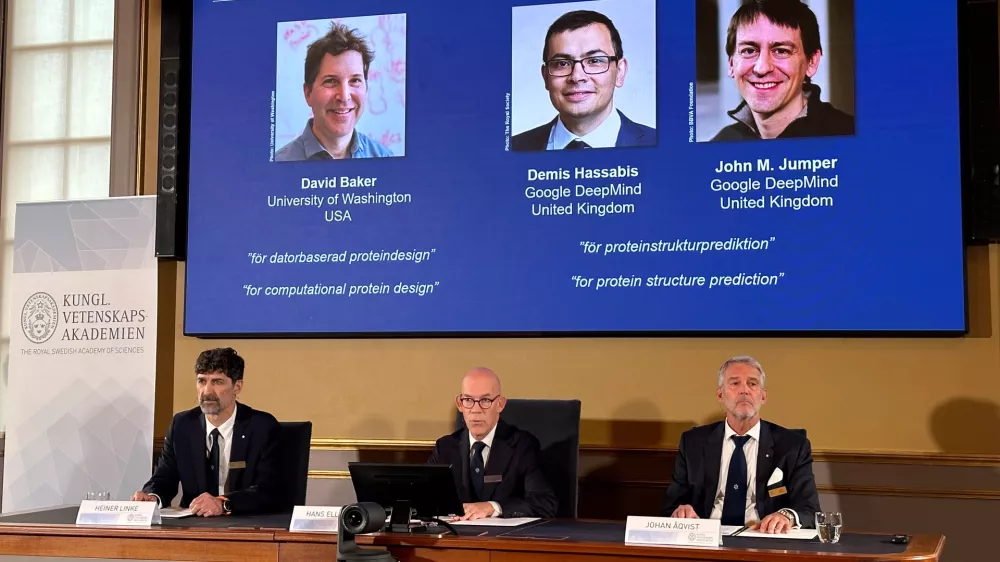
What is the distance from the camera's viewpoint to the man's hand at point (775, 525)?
3.22m

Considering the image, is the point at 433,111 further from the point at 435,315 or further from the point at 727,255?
the point at 727,255

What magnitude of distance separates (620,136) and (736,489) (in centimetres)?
169

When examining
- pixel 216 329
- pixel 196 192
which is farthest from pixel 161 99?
pixel 216 329

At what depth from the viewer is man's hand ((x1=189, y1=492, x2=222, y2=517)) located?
3.64 meters

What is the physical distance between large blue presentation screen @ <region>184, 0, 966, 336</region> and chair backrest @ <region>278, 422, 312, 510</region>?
3.01ft

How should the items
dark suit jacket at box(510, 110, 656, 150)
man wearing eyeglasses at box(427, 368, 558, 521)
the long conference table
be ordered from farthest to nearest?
1. dark suit jacket at box(510, 110, 656, 150)
2. man wearing eyeglasses at box(427, 368, 558, 521)
3. the long conference table

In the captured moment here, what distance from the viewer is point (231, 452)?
4109mm

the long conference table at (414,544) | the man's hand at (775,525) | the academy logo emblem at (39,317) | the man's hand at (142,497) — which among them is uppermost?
the academy logo emblem at (39,317)

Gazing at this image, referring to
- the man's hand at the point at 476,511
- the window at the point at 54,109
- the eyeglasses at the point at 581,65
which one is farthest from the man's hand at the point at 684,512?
the window at the point at 54,109

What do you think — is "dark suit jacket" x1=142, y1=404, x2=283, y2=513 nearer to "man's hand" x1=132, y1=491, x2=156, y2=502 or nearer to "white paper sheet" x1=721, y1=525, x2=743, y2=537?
"man's hand" x1=132, y1=491, x2=156, y2=502

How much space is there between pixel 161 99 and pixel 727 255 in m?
2.76

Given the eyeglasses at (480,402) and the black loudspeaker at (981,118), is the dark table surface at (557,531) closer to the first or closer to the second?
the eyeglasses at (480,402)

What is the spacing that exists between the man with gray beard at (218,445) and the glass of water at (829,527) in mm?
1961

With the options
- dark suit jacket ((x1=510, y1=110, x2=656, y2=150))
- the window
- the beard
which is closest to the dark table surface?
the beard
